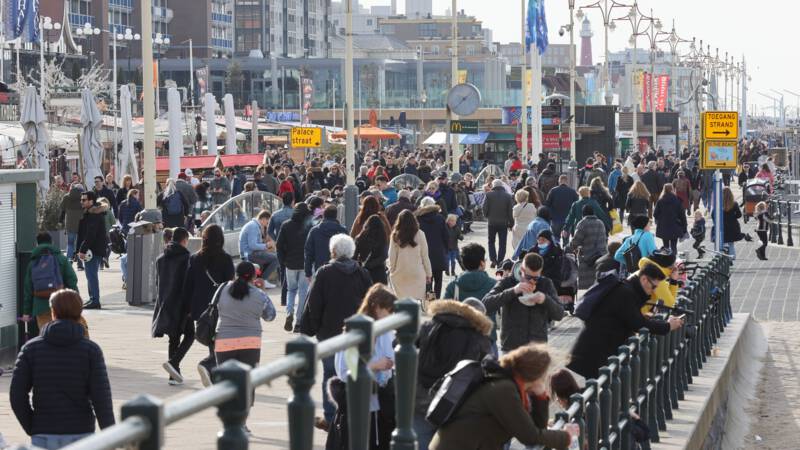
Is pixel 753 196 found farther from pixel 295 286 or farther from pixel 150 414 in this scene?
pixel 150 414

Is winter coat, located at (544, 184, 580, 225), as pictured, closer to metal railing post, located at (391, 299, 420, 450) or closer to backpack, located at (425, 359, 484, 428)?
backpack, located at (425, 359, 484, 428)

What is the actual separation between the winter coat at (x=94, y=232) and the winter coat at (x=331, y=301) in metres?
9.40

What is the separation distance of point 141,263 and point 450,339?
41.4ft

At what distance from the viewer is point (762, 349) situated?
1966cm

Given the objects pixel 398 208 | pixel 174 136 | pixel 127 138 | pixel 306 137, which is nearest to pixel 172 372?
pixel 398 208

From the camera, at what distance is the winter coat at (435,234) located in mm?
18844

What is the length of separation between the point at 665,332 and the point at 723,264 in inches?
340

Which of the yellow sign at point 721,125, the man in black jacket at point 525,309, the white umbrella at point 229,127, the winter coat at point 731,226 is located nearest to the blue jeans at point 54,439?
the man in black jacket at point 525,309

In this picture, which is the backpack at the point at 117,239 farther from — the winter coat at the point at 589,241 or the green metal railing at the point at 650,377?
the green metal railing at the point at 650,377

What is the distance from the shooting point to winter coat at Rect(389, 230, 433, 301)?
15781 millimetres

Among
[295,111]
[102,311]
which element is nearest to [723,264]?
[102,311]

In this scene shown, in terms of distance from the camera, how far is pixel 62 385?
784cm

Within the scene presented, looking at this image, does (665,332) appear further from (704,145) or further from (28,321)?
(704,145)

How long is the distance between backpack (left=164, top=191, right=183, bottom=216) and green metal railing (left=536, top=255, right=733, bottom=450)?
1028 cm
